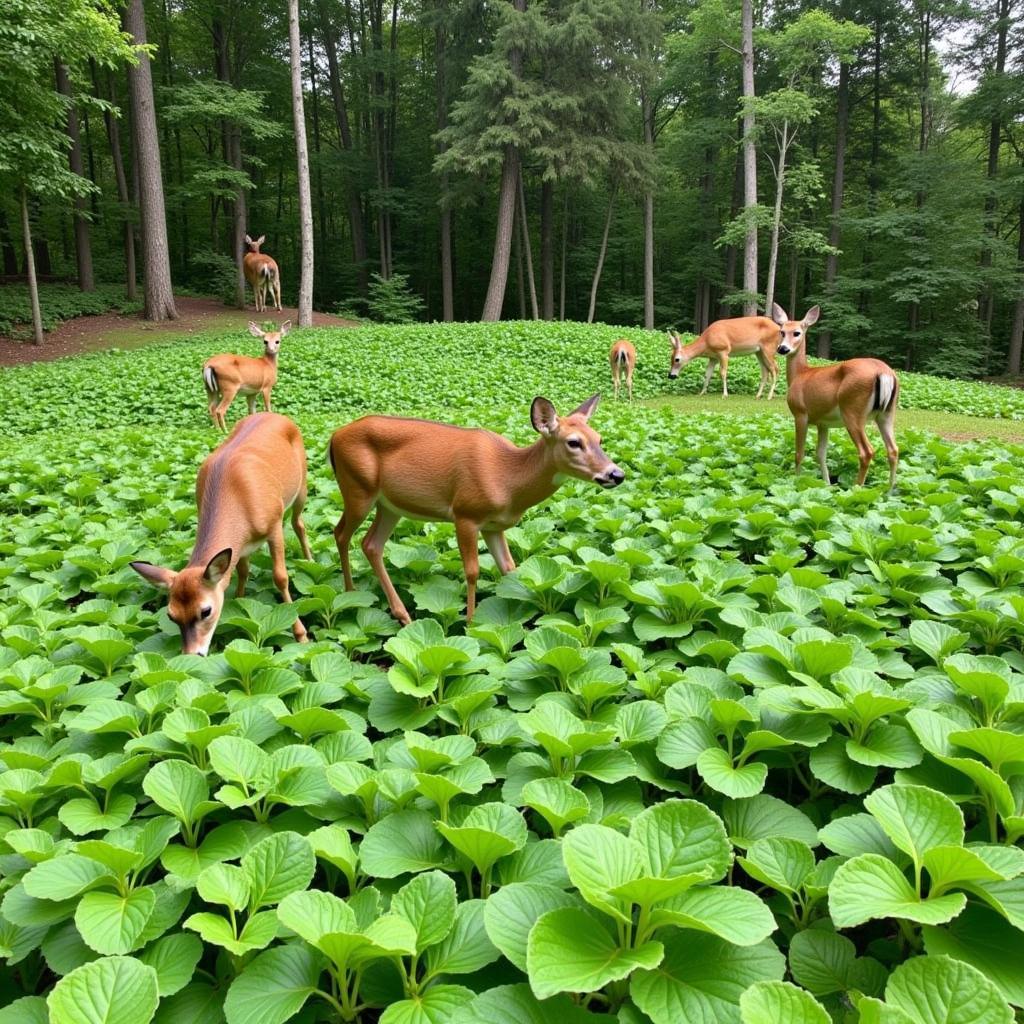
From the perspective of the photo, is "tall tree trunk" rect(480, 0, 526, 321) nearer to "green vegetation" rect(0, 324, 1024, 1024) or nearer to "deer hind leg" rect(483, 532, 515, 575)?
"deer hind leg" rect(483, 532, 515, 575)

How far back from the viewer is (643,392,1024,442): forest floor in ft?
30.5

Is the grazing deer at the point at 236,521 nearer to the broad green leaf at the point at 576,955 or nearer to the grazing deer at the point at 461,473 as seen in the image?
the grazing deer at the point at 461,473

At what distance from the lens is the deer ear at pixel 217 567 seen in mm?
3151

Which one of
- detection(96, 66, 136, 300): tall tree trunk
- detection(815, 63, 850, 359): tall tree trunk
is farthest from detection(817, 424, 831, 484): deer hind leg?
detection(96, 66, 136, 300): tall tree trunk

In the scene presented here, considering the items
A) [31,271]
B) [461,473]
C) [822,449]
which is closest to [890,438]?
[822,449]

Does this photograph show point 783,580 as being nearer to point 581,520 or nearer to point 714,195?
point 581,520

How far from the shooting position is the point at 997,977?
1.34m

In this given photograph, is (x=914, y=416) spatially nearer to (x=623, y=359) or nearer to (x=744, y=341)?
(x=744, y=341)

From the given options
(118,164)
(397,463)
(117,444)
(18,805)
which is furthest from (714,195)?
(18,805)

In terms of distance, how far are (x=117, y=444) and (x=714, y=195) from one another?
31883 millimetres

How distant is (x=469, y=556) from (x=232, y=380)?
8.12 metres

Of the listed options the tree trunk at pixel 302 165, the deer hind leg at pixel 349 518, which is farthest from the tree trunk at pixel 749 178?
the deer hind leg at pixel 349 518

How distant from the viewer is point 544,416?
3729 mm

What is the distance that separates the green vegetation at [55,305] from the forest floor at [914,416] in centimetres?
1743
